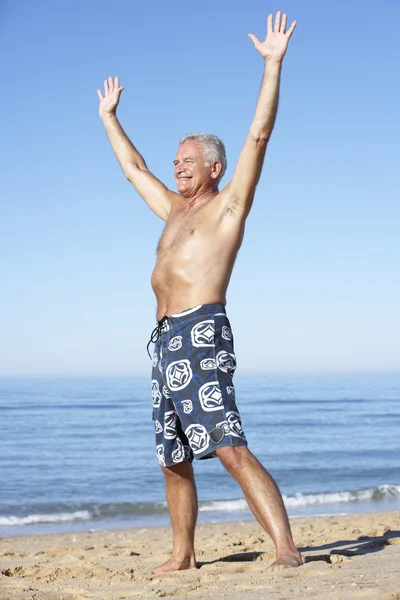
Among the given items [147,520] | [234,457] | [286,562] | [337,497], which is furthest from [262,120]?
[337,497]

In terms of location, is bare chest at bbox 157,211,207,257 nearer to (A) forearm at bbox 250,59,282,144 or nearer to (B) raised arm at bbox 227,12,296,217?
(B) raised arm at bbox 227,12,296,217

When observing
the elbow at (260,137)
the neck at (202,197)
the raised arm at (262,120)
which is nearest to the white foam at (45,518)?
the neck at (202,197)

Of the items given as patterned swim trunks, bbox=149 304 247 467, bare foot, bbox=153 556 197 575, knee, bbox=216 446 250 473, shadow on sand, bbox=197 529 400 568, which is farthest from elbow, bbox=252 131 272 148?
bare foot, bbox=153 556 197 575

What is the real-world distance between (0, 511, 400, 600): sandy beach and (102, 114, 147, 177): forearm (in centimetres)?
246

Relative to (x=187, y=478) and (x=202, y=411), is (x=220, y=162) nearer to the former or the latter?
(x=202, y=411)

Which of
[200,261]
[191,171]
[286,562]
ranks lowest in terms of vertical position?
[286,562]

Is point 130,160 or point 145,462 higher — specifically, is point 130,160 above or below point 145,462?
above

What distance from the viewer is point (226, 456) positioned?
3.70 metres

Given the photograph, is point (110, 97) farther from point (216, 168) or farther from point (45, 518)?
point (45, 518)

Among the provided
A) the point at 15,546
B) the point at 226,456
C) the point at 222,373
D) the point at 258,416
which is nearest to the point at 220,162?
the point at 222,373

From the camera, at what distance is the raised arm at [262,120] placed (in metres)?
3.85

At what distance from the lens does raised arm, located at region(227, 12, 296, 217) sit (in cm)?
385

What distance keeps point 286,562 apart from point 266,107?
2.20 metres

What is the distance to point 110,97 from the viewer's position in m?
5.11
